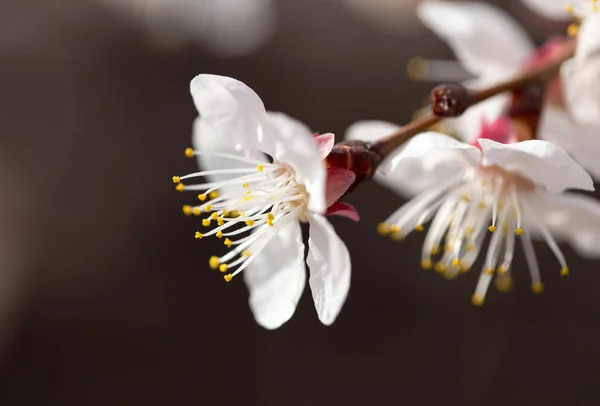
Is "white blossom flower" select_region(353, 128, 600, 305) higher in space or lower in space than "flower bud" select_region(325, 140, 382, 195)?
lower

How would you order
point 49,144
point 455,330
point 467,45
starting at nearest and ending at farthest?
point 467,45 < point 455,330 < point 49,144

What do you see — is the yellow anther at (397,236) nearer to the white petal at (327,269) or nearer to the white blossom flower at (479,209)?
the white blossom flower at (479,209)

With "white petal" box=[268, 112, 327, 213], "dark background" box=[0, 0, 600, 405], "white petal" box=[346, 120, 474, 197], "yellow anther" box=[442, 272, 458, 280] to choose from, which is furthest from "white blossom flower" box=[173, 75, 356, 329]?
"dark background" box=[0, 0, 600, 405]

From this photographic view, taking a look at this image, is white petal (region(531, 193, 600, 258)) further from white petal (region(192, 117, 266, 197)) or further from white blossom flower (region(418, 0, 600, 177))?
white petal (region(192, 117, 266, 197))

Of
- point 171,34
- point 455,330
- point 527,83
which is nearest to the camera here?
point 527,83

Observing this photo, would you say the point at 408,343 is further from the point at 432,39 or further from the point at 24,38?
the point at 24,38

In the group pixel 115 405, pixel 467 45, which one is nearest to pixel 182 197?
pixel 115 405

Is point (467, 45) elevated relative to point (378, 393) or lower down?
elevated

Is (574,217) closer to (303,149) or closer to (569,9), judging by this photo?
(569,9)
